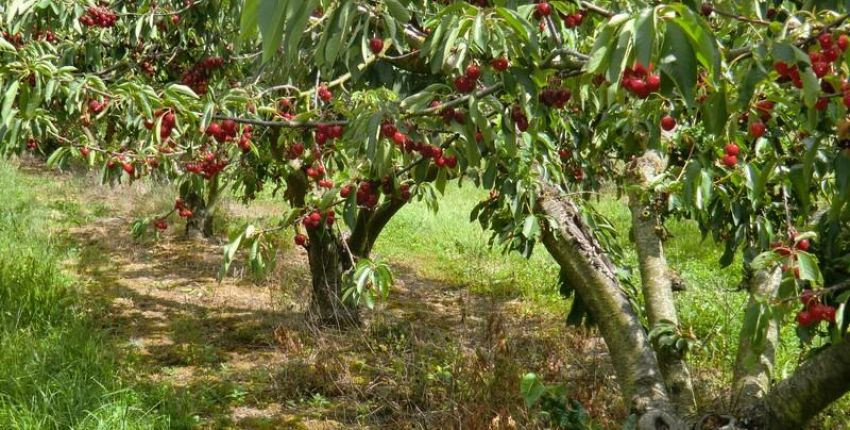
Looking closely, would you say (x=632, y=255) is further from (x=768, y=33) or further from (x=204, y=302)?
(x=768, y=33)

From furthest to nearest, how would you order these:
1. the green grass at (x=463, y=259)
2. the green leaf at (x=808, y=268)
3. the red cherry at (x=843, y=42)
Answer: the green grass at (x=463, y=259) < the green leaf at (x=808, y=268) < the red cherry at (x=843, y=42)

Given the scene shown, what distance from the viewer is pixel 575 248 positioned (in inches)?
108

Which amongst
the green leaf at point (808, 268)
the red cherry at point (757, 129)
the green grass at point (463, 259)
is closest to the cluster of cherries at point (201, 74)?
the green grass at point (463, 259)

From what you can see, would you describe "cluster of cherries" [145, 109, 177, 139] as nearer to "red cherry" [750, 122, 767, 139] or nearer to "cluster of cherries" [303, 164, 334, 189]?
"cluster of cherries" [303, 164, 334, 189]

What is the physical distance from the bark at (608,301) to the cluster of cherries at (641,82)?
1397 millimetres

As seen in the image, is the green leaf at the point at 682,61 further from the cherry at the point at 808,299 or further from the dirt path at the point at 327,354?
the dirt path at the point at 327,354

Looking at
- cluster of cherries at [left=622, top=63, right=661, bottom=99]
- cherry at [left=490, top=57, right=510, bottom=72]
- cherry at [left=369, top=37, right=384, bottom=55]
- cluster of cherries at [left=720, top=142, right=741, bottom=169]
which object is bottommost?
cluster of cherries at [left=720, top=142, right=741, bottom=169]

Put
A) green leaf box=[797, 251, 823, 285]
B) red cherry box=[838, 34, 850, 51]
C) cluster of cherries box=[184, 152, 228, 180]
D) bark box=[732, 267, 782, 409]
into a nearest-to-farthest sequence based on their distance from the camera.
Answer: red cherry box=[838, 34, 850, 51], green leaf box=[797, 251, 823, 285], bark box=[732, 267, 782, 409], cluster of cherries box=[184, 152, 228, 180]

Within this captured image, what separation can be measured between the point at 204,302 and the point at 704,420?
4.35 m

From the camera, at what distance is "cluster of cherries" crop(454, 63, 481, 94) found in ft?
5.61

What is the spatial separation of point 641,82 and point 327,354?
317 cm

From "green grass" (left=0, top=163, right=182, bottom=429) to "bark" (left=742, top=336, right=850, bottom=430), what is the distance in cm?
233

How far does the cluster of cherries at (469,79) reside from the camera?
5.61ft

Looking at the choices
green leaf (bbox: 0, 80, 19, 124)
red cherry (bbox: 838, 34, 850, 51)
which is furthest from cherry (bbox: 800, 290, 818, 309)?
green leaf (bbox: 0, 80, 19, 124)
